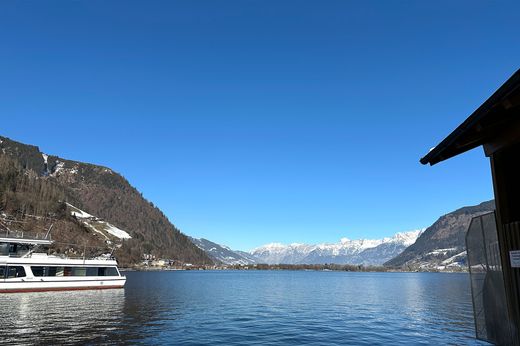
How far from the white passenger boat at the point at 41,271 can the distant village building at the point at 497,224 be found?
76581 mm

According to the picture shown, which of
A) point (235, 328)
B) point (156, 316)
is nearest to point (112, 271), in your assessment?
point (156, 316)

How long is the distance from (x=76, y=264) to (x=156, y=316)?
42.4 metres

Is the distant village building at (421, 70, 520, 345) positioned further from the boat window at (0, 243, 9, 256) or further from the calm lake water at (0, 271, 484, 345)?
the boat window at (0, 243, 9, 256)

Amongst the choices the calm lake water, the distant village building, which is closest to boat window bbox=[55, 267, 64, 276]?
the calm lake water

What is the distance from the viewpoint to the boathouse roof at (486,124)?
12.3 metres

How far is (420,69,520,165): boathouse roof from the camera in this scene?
12292mm

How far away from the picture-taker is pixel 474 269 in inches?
755

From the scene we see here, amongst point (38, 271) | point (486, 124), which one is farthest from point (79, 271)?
point (486, 124)

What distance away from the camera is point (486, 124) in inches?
587

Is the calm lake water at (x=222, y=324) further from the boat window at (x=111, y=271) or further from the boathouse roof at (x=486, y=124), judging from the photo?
the boat window at (x=111, y=271)

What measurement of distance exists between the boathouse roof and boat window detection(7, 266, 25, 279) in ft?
254

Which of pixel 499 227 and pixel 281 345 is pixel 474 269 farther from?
pixel 281 345

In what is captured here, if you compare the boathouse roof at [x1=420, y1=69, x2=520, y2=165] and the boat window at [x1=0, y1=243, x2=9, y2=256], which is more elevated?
the boathouse roof at [x1=420, y1=69, x2=520, y2=165]

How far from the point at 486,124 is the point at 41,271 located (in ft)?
272
